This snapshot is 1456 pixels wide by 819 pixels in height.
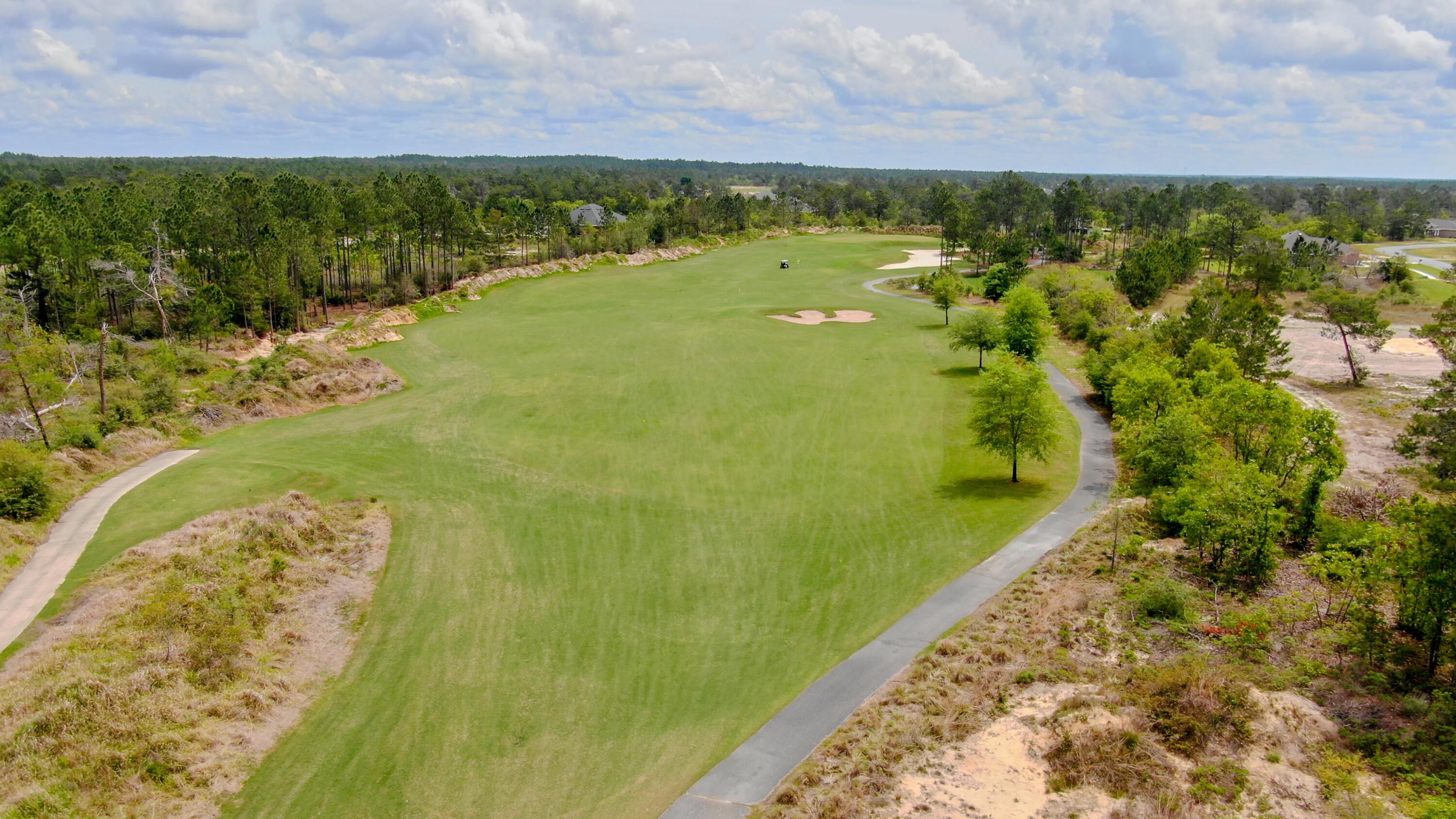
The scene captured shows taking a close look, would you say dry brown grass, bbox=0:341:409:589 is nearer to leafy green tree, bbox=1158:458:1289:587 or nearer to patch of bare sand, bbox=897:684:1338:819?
patch of bare sand, bbox=897:684:1338:819

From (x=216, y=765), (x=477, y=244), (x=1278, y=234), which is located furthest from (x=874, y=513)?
(x=1278, y=234)

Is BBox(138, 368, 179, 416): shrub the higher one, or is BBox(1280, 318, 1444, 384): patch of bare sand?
BBox(1280, 318, 1444, 384): patch of bare sand

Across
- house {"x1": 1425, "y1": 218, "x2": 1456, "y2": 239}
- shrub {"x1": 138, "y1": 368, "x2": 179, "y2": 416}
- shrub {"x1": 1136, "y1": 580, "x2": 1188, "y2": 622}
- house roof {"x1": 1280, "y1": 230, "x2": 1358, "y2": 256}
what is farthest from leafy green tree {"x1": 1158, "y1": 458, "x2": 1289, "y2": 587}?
house {"x1": 1425, "y1": 218, "x2": 1456, "y2": 239}

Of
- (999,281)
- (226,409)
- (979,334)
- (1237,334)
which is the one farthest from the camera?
(999,281)

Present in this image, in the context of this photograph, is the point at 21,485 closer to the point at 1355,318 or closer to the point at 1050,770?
the point at 1050,770

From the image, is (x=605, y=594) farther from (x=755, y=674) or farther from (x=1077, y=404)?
(x=1077, y=404)

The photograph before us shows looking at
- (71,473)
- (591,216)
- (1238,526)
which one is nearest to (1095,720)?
(1238,526)

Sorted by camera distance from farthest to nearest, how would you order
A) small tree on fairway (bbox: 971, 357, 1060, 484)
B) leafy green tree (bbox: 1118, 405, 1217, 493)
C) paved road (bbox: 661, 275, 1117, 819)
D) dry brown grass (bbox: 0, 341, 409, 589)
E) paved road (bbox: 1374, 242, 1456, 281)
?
1. paved road (bbox: 1374, 242, 1456, 281)
2. small tree on fairway (bbox: 971, 357, 1060, 484)
3. leafy green tree (bbox: 1118, 405, 1217, 493)
4. dry brown grass (bbox: 0, 341, 409, 589)
5. paved road (bbox: 661, 275, 1117, 819)
